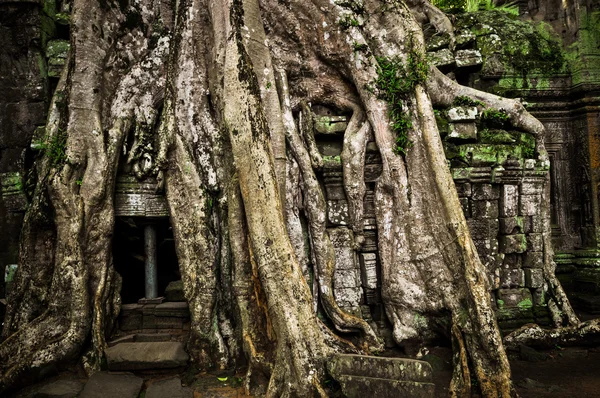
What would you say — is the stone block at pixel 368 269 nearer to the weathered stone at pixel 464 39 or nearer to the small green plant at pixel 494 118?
the small green plant at pixel 494 118

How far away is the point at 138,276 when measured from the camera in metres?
5.33

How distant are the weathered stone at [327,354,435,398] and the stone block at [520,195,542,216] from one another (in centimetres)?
255

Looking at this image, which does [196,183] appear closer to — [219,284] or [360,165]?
[219,284]

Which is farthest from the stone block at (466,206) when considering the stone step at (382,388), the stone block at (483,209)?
the stone step at (382,388)

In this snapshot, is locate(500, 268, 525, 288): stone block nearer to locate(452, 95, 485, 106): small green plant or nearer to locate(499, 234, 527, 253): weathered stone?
locate(499, 234, 527, 253): weathered stone

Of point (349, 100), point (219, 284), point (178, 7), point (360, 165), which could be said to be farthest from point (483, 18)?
point (219, 284)

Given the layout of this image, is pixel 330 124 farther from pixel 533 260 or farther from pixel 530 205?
pixel 533 260

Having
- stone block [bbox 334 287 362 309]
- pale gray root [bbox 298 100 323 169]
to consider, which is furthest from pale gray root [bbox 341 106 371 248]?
stone block [bbox 334 287 362 309]

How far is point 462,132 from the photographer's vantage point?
4480mm

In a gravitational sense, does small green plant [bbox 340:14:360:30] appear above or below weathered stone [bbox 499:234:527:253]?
above

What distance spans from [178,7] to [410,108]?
8.63ft

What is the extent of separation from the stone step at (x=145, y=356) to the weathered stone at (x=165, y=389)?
0.18 metres

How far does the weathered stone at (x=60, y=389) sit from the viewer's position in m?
3.14

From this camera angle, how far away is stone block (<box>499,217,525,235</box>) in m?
4.38
